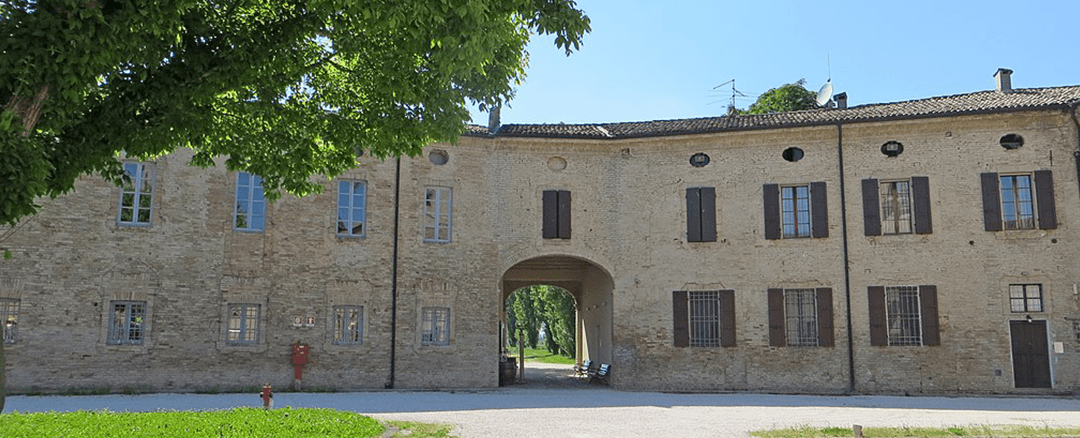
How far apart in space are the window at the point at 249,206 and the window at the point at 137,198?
79.1 inches

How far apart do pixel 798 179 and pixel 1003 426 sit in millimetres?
9762

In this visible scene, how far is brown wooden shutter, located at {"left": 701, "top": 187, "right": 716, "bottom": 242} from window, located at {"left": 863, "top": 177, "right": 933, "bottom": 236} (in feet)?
12.4

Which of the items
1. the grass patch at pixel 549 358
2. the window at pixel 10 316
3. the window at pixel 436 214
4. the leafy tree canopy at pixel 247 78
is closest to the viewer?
the leafy tree canopy at pixel 247 78

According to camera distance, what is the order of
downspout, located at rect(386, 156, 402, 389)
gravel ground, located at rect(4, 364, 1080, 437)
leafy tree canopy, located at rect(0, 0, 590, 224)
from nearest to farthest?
leafy tree canopy, located at rect(0, 0, 590, 224), gravel ground, located at rect(4, 364, 1080, 437), downspout, located at rect(386, 156, 402, 389)

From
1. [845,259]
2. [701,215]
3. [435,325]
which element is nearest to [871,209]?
[845,259]

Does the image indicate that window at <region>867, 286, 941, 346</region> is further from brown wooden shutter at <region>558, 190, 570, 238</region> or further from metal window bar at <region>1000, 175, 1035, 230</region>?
brown wooden shutter at <region>558, 190, 570, 238</region>

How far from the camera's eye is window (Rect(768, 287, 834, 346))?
20812mm

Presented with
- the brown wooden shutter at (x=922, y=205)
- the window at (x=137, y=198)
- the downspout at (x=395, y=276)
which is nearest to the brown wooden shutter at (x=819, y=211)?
the brown wooden shutter at (x=922, y=205)

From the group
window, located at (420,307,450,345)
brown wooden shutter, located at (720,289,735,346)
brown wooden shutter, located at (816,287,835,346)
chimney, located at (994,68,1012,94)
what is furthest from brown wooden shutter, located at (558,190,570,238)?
chimney, located at (994,68,1012,94)

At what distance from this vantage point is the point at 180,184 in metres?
20.0

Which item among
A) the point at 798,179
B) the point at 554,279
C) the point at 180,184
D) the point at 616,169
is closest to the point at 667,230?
the point at 616,169

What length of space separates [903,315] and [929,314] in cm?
59

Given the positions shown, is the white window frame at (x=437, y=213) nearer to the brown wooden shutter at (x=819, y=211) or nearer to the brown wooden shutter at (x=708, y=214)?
the brown wooden shutter at (x=708, y=214)

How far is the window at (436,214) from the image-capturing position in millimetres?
21703
